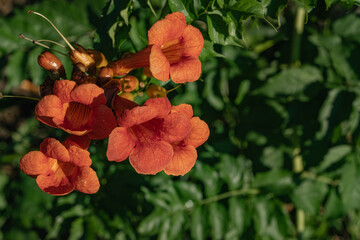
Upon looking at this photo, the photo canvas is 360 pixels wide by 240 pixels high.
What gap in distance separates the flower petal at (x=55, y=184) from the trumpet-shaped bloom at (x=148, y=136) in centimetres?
39

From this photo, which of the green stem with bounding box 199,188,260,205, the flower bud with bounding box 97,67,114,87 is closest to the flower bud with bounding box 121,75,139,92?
the flower bud with bounding box 97,67,114,87

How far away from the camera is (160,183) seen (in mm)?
3076

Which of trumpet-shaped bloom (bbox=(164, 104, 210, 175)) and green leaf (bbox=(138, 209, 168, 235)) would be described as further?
green leaf (bbox=(138, 209, 168, 235))

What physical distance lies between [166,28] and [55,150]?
2.72 feet

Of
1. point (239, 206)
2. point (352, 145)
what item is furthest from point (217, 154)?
point (352, 145)

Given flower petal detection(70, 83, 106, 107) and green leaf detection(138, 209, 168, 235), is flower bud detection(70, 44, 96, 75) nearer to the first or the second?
flower petal detection(70, 83, 106, 107)

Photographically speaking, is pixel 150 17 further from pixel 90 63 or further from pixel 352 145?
pixel 352 145

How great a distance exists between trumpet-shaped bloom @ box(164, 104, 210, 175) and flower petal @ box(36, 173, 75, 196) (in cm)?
54

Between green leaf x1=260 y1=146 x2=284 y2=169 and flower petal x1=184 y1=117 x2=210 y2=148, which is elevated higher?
flower petal x1=184 y1=117 x2=210 y2=148

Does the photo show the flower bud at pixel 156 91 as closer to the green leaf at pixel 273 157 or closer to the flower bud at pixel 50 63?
the flower bud at pixel 50 63

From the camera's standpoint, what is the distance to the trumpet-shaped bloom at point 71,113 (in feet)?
4.88

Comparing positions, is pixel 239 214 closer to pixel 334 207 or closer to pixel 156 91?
pixel 334 207

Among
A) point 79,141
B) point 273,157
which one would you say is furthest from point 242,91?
point 79,141

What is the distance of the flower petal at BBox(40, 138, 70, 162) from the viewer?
154 centimetres
